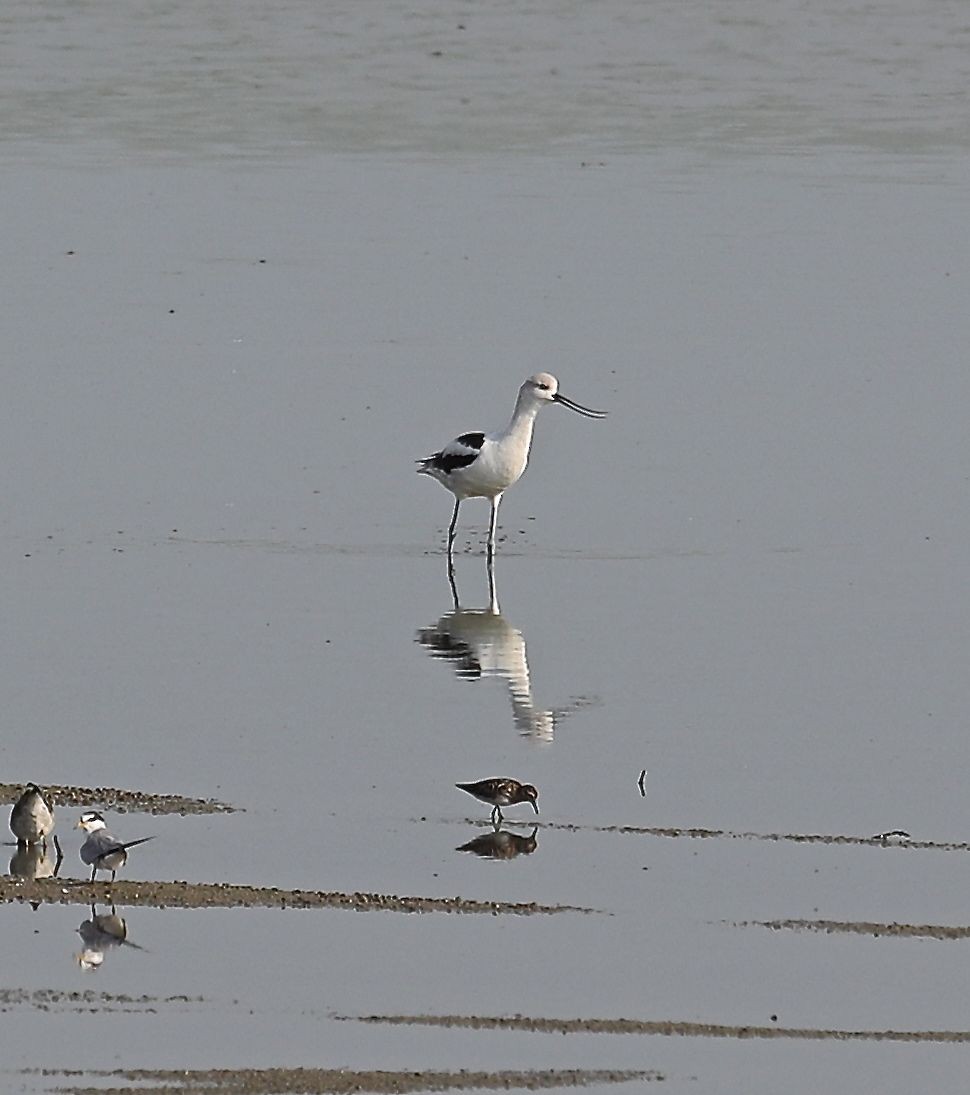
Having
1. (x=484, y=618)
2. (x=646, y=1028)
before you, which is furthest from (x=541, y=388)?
(x=646, y=1028)

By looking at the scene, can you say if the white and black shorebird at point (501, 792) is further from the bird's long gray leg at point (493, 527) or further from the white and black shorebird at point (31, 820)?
the bird's long gray leg at point (493, 527)

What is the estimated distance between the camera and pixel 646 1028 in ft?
28.2

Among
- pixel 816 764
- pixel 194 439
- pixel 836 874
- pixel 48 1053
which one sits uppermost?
pixel 194 439

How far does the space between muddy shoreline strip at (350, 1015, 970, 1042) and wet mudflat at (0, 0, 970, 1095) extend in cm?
2

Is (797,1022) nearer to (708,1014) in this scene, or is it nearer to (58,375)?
(708,1014)

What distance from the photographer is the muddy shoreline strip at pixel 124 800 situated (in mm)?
10852

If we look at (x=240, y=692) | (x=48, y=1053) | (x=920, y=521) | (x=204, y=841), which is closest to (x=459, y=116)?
(x=920, y=521)

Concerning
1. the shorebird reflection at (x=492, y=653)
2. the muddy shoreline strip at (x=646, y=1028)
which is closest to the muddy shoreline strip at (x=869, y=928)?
the muddy shoreline strip at (x=646, y=1028)

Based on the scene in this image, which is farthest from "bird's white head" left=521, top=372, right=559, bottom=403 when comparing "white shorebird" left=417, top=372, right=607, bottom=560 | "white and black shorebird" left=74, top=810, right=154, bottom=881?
"white and black shorebird" left=74, top=810, right=154, bottom=881

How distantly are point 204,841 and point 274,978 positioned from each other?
5.34 ft

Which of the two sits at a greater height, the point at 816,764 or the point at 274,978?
the point at 816,764

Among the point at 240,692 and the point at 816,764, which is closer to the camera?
the point at 816,764

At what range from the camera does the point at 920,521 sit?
16562 mm

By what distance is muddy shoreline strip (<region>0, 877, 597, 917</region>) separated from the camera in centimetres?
958
